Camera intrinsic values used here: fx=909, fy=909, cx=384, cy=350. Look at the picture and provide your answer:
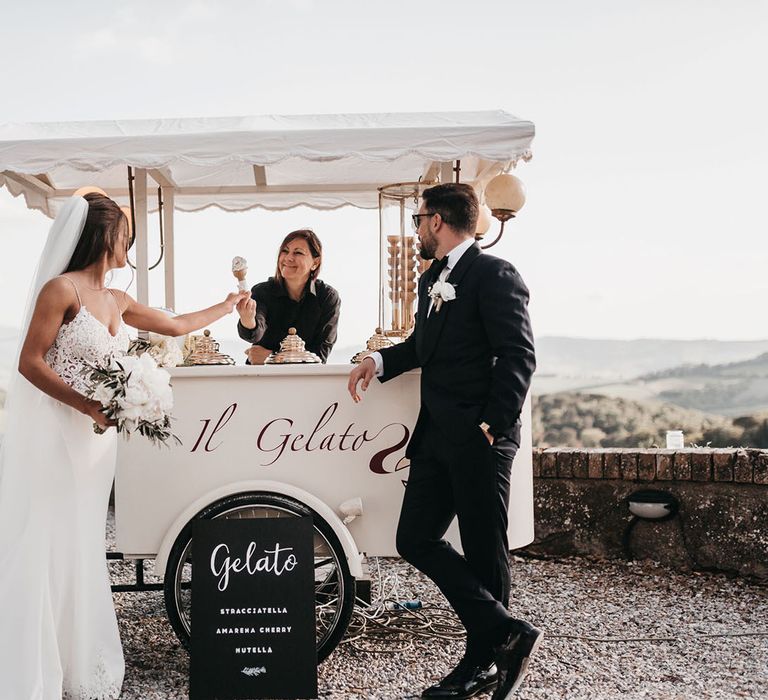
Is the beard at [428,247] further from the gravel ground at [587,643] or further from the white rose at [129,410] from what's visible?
the gravel ground at [587,643]

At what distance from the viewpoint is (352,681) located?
11.2ft

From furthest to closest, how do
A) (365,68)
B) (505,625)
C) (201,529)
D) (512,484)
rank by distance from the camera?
1. (365,68)
2. (512,484)
3. (201,529)
4. (505,625)

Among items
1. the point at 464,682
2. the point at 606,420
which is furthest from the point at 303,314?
the point at 606,420

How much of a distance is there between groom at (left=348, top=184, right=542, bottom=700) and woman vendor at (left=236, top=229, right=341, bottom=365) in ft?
4.00

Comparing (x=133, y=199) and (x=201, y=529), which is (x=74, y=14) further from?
(x=201, y=529)

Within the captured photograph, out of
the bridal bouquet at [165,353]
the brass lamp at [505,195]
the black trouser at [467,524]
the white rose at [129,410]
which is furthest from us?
the brass lamp at [505,195]

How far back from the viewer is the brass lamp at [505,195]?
14.0 ft

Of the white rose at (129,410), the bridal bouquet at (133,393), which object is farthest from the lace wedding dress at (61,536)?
the white rose at (129,410)

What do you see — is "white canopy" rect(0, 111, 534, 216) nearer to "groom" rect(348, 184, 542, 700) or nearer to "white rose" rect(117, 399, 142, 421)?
"groom" rect(348, 184, 542, 700)

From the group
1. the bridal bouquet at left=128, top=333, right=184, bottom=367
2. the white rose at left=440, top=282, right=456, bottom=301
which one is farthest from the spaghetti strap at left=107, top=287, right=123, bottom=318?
the white rose at left=440, top=282, right=456, bottom=301

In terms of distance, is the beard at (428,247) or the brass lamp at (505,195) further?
the brass lamp at (505,195)

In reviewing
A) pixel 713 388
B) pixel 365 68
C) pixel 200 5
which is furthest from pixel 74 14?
pixel 713 388

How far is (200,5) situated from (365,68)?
1.70 meters

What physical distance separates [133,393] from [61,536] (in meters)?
0.61
